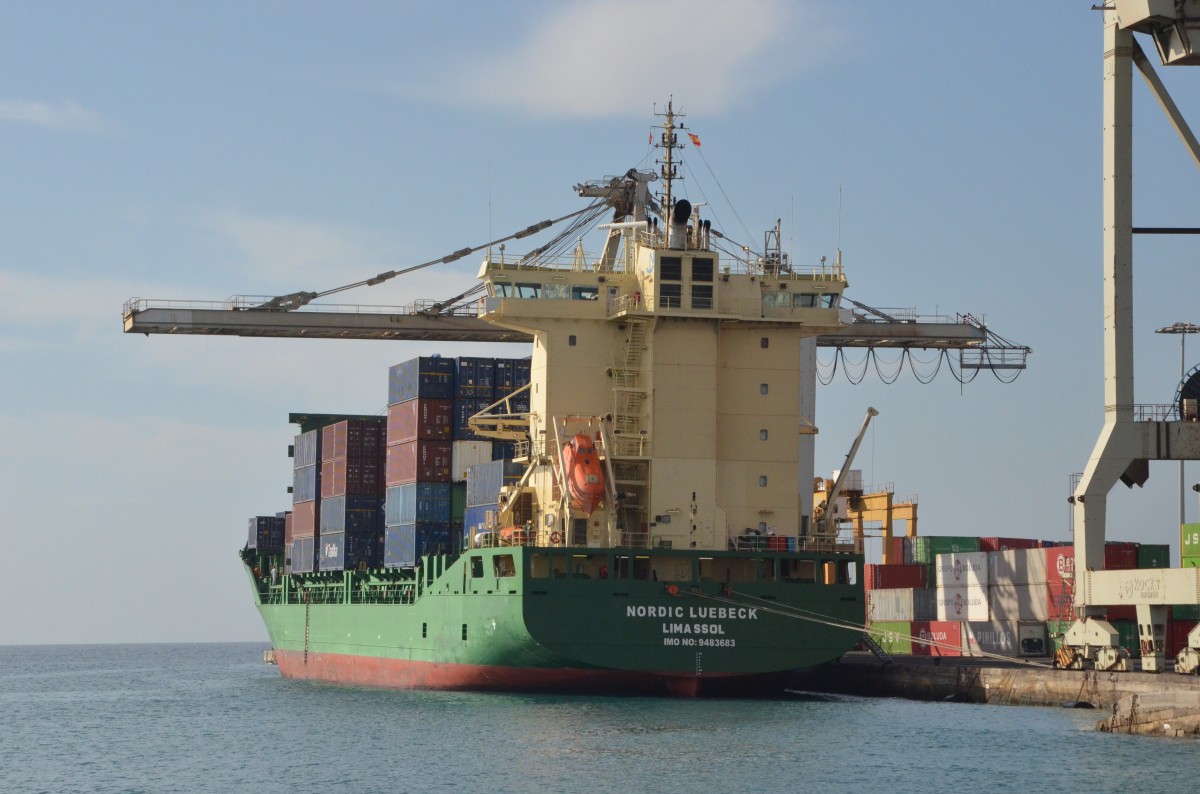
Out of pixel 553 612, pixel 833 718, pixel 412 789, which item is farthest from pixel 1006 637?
pixel 412 789

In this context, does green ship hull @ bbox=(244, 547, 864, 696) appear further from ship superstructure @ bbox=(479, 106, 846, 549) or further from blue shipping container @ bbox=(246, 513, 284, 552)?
blue shipping container @ bbox=(246, 513, 284, 552)

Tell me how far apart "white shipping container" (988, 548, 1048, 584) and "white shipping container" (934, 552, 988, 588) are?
241mm

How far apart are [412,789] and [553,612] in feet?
30.6

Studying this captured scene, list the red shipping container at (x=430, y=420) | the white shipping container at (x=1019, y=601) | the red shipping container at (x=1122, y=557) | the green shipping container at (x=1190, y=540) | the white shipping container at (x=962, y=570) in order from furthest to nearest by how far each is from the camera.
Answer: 1. the red shipping container at (x=430, y=420)
2. the white shipping container at (x=962, y=570)
3. the white shipping container at (x=1019, y=601)
4. the red shipping container at (x=1122, y=557)
5. the green shipping container at (x=1190, y=540)

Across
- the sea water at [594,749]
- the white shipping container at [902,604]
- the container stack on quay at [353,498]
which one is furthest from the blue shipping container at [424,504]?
the white shipping container at [902,604]

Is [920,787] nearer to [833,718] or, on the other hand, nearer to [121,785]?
[833,718]

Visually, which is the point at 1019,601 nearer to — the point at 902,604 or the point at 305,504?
the point at 902,604

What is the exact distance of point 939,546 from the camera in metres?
46.9

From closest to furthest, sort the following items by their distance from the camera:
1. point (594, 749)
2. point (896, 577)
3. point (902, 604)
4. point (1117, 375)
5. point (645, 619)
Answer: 1. point (594, 749)
2. point (1117, 375)
3. point (645, 619)
4. point (902, 604)
5. point (896, 577)

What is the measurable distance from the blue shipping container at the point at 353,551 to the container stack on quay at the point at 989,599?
44.5 ft

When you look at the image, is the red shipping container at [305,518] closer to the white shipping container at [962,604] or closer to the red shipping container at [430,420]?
the red shipping container at [430,420]

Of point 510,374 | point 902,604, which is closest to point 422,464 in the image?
point 510,374

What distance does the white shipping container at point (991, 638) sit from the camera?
38.8 m

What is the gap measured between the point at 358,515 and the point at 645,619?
1698 cm
